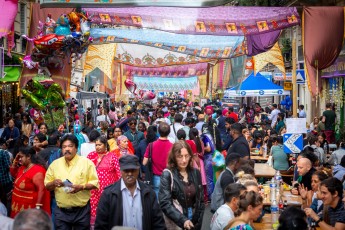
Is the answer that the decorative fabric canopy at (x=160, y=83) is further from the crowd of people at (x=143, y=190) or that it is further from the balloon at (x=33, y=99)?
the crowd of people at (x=143, y=190)

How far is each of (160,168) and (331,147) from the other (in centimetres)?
820

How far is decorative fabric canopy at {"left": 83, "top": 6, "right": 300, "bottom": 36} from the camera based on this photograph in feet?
50.9

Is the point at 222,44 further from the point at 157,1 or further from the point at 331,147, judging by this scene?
the point at 157,1

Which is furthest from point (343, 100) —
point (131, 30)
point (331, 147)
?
point (131, 30)

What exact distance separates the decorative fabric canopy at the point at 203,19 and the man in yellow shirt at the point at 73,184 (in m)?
7.06

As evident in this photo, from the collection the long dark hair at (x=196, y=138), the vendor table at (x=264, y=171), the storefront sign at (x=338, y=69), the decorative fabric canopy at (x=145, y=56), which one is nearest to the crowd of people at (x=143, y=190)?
the long dark hair at (x=196, y=138)

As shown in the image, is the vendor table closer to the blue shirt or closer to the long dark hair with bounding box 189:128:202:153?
the long dark hair with bounding box 189:128:202:153

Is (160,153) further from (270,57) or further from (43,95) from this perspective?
(270,57)

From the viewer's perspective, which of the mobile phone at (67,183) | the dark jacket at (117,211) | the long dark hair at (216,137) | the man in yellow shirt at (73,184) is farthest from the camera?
the long dark hair at (216,137)

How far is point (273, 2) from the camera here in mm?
38094

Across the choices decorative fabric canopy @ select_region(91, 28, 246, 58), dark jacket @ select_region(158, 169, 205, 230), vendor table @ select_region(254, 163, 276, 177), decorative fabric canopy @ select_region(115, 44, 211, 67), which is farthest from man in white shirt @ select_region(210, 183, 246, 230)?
decorative fabric canopy @ select_region(115, 44, 211, 67)

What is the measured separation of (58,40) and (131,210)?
24.0ft

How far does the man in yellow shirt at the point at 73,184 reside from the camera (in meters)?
8.75

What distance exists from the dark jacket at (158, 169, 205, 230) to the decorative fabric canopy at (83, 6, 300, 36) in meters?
7.70
